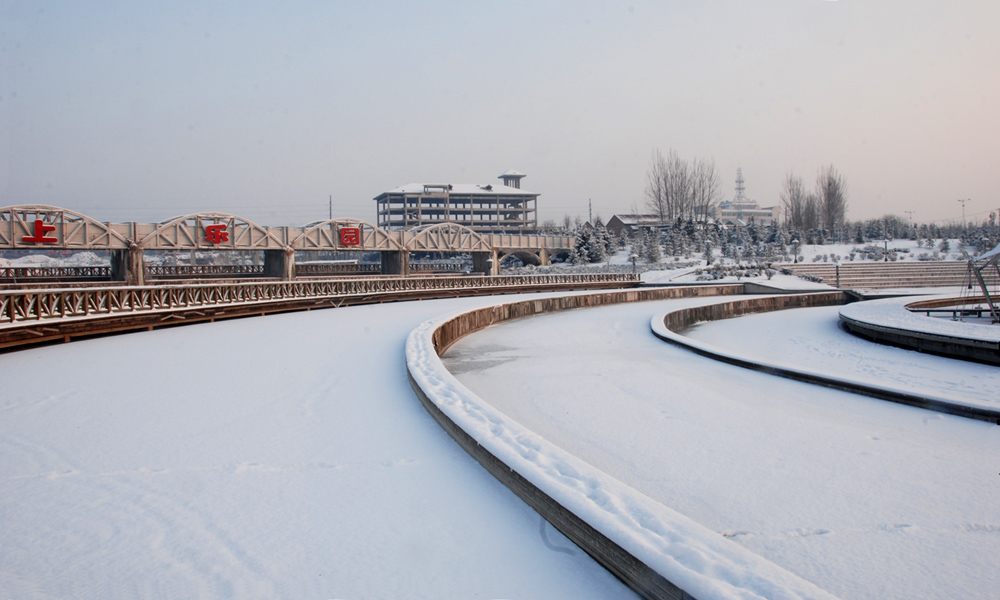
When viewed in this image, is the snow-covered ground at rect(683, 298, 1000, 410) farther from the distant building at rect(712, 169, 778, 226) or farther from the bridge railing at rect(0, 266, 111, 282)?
the distant building at rect(712, 169, 778, 226)

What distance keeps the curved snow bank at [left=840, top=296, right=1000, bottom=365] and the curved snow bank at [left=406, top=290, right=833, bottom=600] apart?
42.0 ft

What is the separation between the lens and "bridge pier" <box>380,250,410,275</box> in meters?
62.3

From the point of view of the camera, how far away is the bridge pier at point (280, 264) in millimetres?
51844

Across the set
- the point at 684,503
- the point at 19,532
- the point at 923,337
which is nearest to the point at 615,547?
the point at 684,503

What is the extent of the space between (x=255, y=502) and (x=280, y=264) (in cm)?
5278

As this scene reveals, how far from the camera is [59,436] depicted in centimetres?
595

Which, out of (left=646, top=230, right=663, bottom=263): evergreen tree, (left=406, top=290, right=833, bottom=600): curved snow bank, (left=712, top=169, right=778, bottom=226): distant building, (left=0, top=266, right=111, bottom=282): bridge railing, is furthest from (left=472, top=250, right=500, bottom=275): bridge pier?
(left=712, top=169, right=778, bottom=226): distant building

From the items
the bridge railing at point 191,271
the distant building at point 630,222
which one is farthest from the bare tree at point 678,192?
the bridge railing at point 191,271

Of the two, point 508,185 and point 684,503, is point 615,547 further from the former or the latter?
point 508,185

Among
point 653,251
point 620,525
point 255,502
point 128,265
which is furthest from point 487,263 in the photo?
point 620,525

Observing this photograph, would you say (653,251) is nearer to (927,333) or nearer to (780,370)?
(927,333)

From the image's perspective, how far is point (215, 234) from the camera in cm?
4919

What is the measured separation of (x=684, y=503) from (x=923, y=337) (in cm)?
1361

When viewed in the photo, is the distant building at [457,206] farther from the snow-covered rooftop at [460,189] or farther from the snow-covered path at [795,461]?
the snow-covered path at [795,461]
